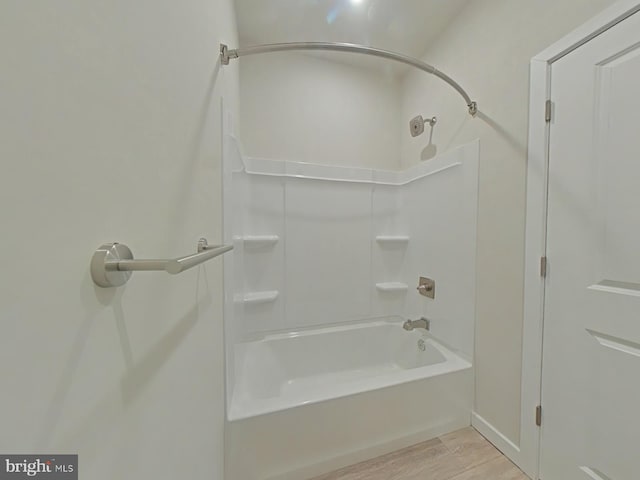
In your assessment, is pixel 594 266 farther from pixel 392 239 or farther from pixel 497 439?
→ pixel 392 239

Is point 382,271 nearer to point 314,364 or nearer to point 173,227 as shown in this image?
point 314,364

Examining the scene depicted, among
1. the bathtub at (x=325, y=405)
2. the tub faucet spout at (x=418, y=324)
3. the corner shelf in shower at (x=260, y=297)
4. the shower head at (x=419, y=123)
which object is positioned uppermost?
the shower head at (x=419, y=123)

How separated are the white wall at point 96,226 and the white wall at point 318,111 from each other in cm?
136

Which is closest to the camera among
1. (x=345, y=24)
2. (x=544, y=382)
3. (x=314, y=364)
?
(x=544, y=382)

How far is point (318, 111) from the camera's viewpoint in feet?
6.97

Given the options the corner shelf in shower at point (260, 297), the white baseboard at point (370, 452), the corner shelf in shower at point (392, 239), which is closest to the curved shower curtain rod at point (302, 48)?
the corner shelf in shower at point (392, 239)

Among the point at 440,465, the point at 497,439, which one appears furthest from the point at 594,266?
the point at 440,465

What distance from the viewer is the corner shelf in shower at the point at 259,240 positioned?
1.75 meters

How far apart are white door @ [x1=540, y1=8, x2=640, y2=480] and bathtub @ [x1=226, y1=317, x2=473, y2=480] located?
0.48 metres

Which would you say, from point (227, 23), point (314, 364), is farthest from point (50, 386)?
point (314, 364)

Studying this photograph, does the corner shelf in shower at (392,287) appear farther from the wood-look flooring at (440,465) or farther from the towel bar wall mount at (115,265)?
the towel bar wall mount at (115,265)

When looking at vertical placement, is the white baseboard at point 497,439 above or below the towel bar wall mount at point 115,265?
below

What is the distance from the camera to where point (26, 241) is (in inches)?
10.1

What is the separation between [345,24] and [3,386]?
7.49 feet
